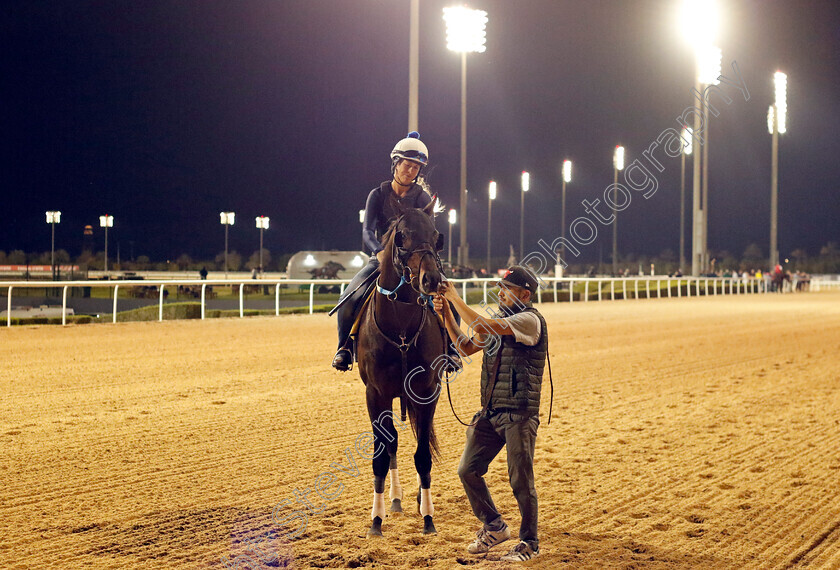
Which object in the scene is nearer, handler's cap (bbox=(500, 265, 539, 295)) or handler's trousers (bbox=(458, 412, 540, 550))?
handler's trousers (bbox=(458, 412, 540, 550))

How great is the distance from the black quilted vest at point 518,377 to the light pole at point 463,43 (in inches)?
708

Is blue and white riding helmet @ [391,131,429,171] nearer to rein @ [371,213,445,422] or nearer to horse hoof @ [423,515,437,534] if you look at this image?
rein @ [371,213,445,422]

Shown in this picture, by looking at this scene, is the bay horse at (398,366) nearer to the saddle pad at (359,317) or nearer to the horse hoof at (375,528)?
the horse hoof at (375,528)

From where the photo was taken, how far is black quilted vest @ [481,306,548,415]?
3676mm

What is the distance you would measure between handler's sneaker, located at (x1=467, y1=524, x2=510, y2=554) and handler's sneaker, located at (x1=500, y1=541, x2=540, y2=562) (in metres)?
0.09

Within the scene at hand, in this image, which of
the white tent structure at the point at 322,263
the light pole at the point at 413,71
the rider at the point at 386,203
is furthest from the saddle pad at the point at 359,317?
the white tent structure at the point at 322,263

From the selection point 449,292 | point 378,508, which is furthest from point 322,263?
point 449,292

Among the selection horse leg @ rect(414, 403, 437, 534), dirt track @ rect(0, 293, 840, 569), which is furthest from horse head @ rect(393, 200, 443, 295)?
dirt track @ rect(0, 293, 840, 569)

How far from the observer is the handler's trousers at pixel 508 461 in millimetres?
3650

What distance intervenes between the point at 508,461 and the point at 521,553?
1.49 ft

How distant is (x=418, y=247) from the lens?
12.9 feet

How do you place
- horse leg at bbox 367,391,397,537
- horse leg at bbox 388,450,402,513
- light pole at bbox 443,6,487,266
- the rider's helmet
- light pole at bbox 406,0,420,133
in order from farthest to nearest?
1. light pole at bbox 443,6,487,266
2. light pole at bbox 406,0,420,133
3. the rider's helmet
4. horse leg at bbox 388,450,402,513
5. horse leg at bbox 367,391,397,537

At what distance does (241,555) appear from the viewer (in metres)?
3.83

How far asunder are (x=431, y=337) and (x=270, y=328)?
11662mm
